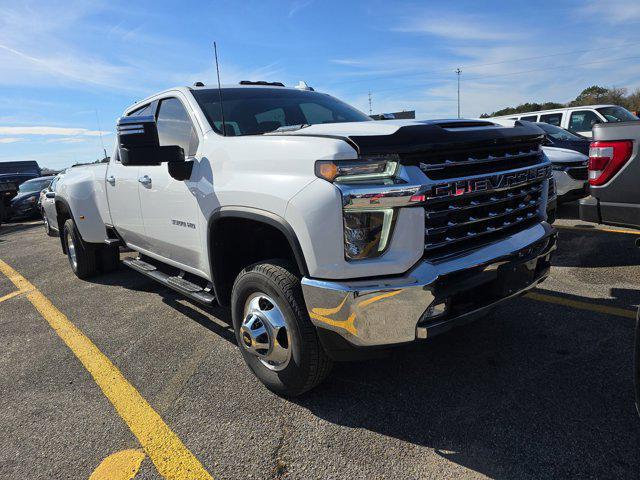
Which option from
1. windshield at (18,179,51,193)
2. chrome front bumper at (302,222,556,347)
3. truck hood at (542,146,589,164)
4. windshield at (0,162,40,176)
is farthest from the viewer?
windshield at (0,162,40,176)

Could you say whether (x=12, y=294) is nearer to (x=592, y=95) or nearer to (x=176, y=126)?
(x=176, y=126)

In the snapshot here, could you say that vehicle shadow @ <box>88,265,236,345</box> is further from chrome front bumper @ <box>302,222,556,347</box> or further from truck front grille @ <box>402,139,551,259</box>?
truck front grille @ <box>402,139,551,259</box>

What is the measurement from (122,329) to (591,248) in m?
5.27

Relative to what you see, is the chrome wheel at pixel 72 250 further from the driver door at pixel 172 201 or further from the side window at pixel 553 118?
the side window at pixel 553 118

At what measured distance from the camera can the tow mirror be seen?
116 inches

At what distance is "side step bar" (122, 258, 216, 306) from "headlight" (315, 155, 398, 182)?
1556mm

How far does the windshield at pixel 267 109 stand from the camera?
340 centimetres

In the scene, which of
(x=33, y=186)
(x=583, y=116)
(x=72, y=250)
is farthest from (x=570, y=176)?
(x=33, y=186)

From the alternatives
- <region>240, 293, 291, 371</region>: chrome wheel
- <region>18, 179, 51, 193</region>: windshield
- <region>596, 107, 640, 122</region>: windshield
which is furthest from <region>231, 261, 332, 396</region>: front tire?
<region>18, 179, 51, 193</region>: windshield

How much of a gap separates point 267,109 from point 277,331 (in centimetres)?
181

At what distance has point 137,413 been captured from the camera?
2.84 m

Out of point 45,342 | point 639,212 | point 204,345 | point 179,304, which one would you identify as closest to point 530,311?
point 639,212

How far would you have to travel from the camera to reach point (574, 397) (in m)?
2.59

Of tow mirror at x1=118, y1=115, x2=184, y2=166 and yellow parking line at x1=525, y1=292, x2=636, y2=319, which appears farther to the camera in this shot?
yellow parking line at x1=525, y1=292, x2=636, y2=319
